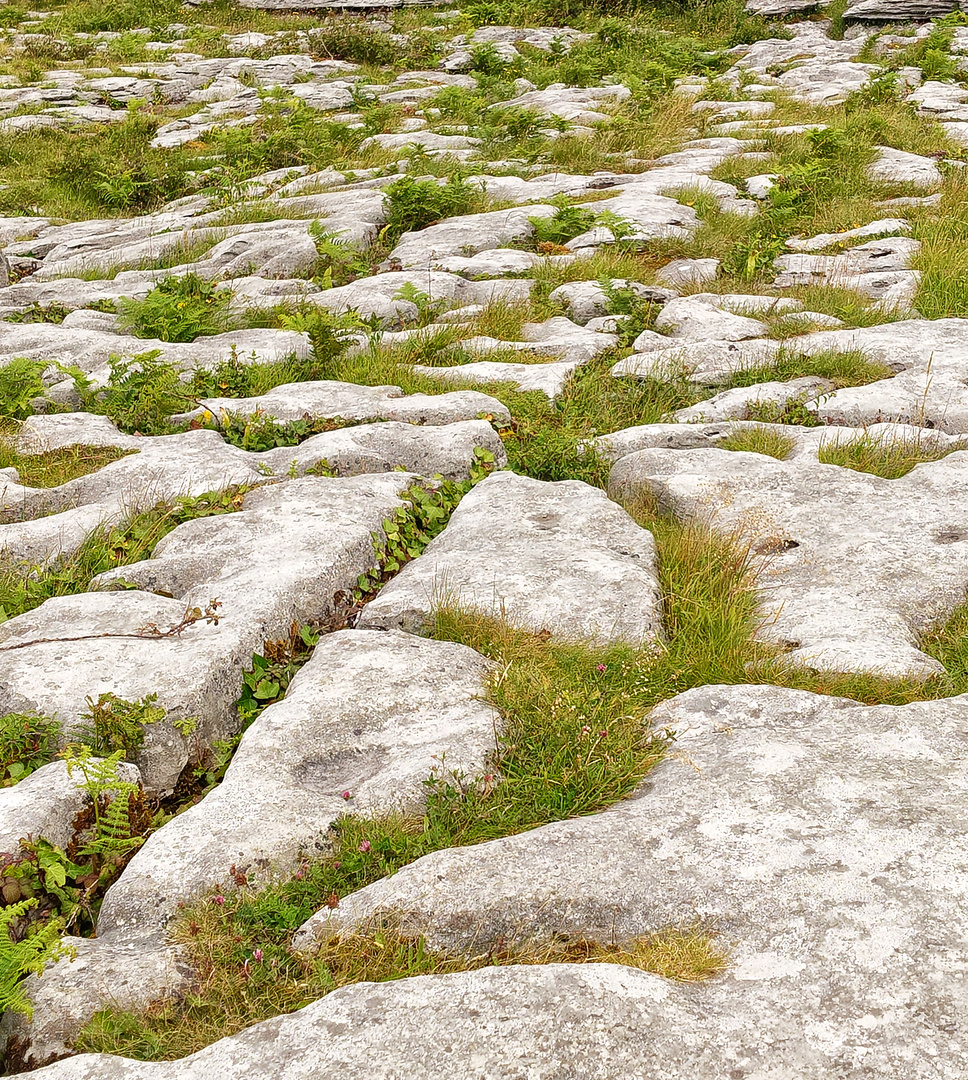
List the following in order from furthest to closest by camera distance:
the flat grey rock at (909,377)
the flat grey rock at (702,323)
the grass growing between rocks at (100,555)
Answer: the flat grey rock at (702,323) < the flat grey rock at (909,377) < the grass growing between rocks at (100,555)

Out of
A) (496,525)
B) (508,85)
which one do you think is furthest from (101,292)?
(508,85)

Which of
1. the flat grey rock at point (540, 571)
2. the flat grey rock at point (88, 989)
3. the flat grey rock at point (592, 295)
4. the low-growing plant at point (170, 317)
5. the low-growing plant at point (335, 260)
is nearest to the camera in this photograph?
the flat grey rock at point (88, 989)

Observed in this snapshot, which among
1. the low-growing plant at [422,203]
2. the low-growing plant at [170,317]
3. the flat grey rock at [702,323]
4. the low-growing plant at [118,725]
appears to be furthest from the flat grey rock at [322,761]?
the low-growing plant at [422,203]

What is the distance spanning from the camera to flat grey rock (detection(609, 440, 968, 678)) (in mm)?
4625

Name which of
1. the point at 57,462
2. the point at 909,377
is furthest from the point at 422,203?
the point at 909,377

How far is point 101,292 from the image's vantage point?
36.6 ft

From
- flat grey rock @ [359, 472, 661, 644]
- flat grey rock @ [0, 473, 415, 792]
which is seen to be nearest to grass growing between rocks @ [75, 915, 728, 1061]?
flat grey rock @ [0, 473, 415, 792]

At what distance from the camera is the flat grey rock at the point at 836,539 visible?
4.62 m

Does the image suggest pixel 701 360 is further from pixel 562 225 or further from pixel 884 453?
pixel 562 225

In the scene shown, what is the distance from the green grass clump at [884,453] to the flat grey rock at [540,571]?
1732mm

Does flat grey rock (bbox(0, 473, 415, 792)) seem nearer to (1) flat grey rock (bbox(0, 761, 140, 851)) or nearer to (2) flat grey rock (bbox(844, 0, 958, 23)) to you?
(1) flat grey rock (bbox(0, 761, 140, 851))

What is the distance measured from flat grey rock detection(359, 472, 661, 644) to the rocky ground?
3 centimetres

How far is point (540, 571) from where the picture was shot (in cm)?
524

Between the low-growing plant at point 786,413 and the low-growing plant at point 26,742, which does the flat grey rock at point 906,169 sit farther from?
the low-growing plant at point 26,742
